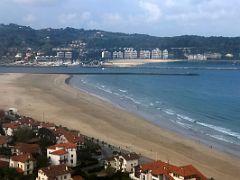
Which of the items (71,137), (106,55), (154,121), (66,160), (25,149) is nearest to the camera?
(66,160)

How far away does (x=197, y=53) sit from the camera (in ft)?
451

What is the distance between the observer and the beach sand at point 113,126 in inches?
984

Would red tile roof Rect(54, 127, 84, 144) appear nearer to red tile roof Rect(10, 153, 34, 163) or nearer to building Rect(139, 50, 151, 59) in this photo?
red tile roof Rect(10, 153, 34, 163)

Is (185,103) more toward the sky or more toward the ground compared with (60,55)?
more toward the ground

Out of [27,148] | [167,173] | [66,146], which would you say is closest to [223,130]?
[167,173]

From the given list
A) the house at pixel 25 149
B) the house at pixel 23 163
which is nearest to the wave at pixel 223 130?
the house at pixel 25 149

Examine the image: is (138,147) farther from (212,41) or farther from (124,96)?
(212,41)

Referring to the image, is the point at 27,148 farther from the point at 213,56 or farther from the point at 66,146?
the point at 213,56

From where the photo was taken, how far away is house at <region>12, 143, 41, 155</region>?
22.4 m

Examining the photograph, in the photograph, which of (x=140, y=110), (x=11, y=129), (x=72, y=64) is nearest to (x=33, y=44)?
(x=72, y=64)

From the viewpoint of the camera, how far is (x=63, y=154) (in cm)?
2206

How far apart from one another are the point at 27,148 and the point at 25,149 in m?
0.17

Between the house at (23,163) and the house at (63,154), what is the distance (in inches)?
49.3

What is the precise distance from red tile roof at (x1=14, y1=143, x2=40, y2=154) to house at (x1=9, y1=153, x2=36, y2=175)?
1.23m
